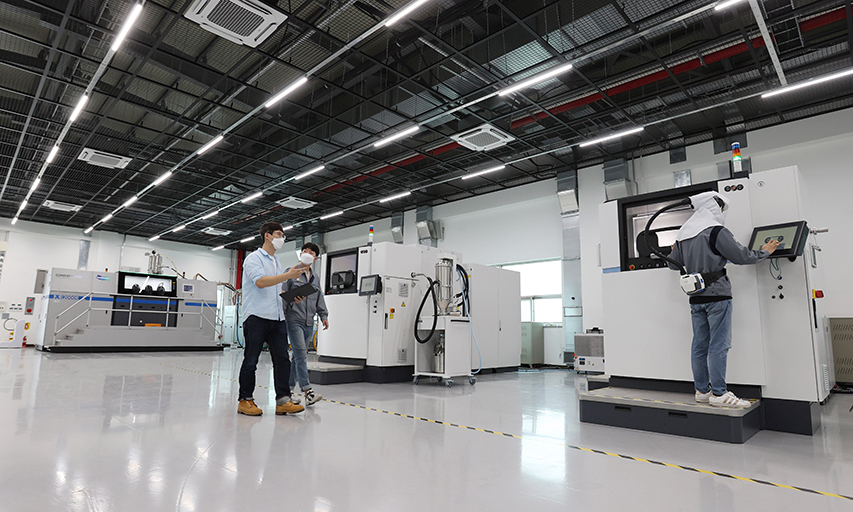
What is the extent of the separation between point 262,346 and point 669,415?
10.9 feet

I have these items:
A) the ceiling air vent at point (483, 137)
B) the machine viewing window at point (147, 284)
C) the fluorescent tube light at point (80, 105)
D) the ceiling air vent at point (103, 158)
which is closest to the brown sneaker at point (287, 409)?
the ceiling air vent at point (483, 137)

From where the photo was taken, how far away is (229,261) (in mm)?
23406

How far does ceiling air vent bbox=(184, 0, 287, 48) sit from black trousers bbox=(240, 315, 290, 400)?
421 centimetres

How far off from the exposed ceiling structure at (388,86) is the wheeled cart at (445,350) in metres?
4.09

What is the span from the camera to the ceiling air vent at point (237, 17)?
577cm

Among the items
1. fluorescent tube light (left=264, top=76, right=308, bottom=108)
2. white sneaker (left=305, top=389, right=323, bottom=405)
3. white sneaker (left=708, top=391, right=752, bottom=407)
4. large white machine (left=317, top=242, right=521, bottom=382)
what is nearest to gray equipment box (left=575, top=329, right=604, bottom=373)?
large white machine (left=317, top=242, right=521, bottom=382)

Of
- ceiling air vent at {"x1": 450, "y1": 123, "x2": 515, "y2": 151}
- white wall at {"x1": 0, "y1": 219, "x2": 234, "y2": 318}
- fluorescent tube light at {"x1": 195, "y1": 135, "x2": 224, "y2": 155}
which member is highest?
fluorescent tube light at {"x1": 195, "y1": 135, "x2": 224, "y2": 155}

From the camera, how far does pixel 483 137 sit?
9.39 meters

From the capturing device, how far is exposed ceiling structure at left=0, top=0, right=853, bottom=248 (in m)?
6.96

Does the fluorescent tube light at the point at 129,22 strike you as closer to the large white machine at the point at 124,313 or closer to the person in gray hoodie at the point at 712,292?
the person in gray hoodie at the point at 712,292

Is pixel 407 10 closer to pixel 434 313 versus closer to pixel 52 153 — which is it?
pixel 434 313

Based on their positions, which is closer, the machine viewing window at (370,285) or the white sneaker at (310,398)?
the white sneaker at (310,398)

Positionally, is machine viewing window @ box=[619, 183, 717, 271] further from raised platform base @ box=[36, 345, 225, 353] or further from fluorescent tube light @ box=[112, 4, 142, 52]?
raised platform base @ box=[36, 345, 225, 353]

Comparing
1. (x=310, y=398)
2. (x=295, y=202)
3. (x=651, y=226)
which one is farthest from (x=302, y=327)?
(x=295, y=202)
